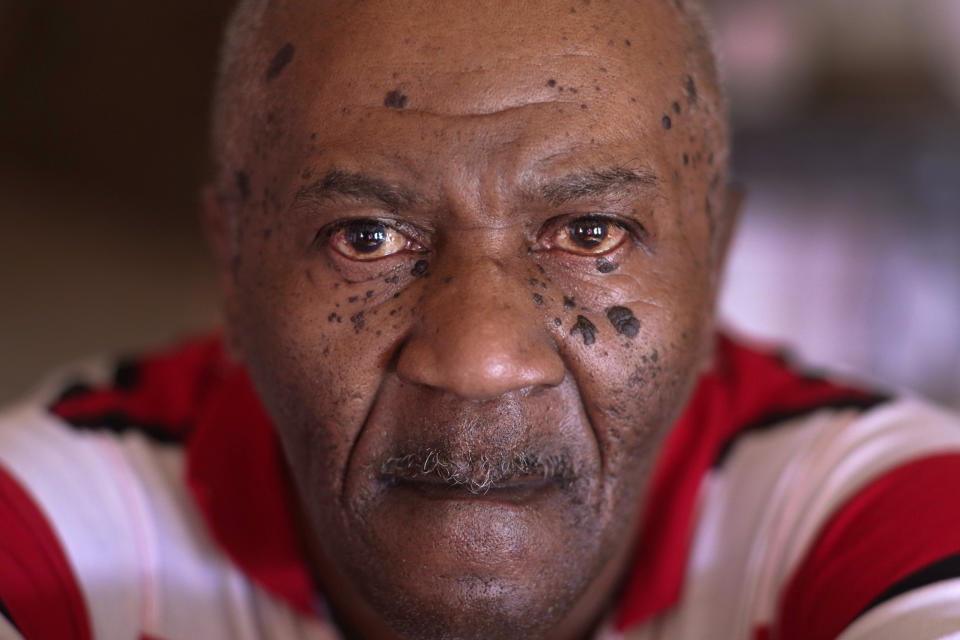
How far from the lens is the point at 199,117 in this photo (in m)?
5.30

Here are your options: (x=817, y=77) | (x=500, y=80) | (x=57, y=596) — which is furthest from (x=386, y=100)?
(x=817, y=77)

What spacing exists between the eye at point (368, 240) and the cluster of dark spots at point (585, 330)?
0.23 m

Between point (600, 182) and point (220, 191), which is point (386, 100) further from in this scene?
point (220, 191)

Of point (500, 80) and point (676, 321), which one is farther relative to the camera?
point (676, 321)

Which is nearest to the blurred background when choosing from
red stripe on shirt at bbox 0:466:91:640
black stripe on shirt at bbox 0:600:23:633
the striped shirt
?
the striped shirt

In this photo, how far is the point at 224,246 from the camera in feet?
4.96

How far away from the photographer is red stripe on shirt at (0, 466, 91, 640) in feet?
4.02

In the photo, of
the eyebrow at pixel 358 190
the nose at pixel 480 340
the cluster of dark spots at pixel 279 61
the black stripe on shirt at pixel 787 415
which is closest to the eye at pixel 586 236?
the nose at pixel 480 340

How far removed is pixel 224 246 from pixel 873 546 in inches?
42.6

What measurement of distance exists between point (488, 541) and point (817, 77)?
4.00 m

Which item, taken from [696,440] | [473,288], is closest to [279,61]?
[473,288]

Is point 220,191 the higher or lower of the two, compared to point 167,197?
lower

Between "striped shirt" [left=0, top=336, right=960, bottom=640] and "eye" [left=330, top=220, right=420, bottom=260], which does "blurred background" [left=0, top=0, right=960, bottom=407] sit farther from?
"eye" [left=330, top=220, right=420, bottom=260]

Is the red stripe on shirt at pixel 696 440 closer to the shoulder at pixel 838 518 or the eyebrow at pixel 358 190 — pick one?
the shoulder at pixel 838 518
